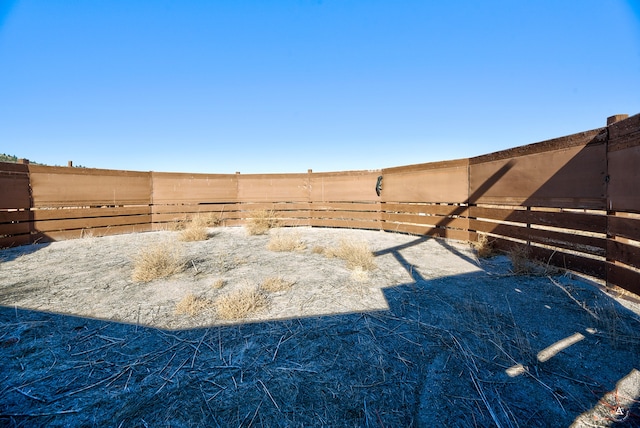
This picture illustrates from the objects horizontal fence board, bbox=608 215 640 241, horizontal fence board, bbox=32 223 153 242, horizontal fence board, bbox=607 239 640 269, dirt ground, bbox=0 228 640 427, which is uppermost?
horizontal fence board, bbox=608 215 640 241

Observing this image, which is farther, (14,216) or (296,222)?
(296,222)

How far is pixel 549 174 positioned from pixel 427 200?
3.56 meters

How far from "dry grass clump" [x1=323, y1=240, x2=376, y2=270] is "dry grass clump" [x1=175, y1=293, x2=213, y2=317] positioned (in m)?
2.66

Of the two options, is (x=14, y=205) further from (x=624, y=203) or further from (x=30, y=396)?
(x=624, y=203)

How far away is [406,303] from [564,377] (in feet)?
5.33

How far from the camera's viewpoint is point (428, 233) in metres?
8.59

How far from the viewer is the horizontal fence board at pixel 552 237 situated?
4.30 meters

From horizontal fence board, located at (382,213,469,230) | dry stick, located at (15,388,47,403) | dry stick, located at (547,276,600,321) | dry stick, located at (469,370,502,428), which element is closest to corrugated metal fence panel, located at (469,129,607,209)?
horizontal fence board, located at (382,213,469,230)

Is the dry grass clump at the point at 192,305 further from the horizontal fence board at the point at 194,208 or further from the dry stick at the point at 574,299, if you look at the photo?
the horizontal fence board at the point at 194,208

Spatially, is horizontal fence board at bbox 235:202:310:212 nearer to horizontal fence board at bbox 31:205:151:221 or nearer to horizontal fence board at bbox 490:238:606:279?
horizontal fence board at bbox 31:205:151:221

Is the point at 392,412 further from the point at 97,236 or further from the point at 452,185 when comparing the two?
the point at 97,236

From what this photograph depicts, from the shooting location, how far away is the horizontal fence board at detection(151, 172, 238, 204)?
10.5 metres

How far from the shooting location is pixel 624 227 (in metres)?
3.77

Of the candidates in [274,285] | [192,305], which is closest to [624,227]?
[274,285]
